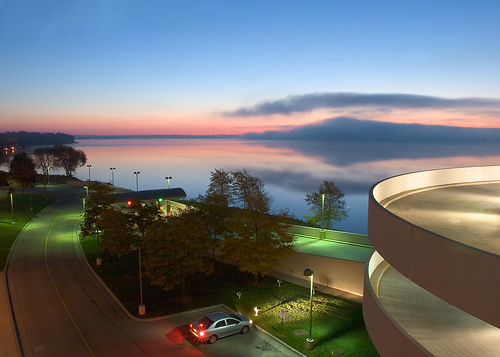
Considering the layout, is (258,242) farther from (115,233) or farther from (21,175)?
(21,175)

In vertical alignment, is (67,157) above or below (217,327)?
above

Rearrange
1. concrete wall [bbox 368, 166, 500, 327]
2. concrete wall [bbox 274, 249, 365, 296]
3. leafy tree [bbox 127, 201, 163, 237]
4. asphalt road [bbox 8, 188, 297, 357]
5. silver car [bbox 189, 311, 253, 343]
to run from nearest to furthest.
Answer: concrete wall [bbox 368, 166, 500, 327]
asphalt road [bbox 8, 188, 297, 357]
silver car [bbox 189, 311, 253, 343]
concrete wall [bbox 274, 249, 365, 296]
leafy tree [bbox 127, 201, 163, 237]

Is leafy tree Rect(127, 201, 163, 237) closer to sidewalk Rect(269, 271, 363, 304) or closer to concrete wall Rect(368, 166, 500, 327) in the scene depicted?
sidewalk Rect(269, 271, 363, 304)

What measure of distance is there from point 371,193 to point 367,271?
2.43 m

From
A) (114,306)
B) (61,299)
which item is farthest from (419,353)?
(61,299)

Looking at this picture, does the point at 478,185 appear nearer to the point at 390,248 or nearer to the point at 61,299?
the point at 390,248

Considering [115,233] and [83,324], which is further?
[115,233]

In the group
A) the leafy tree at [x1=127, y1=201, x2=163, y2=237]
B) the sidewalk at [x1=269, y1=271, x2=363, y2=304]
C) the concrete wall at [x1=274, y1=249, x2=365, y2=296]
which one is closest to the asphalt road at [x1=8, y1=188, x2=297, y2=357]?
the leafy tree at [x1=127, y1=201, x2=163, y2=237]

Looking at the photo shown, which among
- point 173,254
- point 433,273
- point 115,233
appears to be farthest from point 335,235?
point 433,273

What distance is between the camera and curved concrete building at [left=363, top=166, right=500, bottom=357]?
6.98 metres

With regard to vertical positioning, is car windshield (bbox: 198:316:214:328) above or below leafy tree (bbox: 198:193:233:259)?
below

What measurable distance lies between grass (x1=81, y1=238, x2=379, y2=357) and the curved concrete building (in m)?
5.09

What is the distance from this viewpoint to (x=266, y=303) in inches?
845

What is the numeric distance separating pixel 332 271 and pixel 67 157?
87.7 meters
